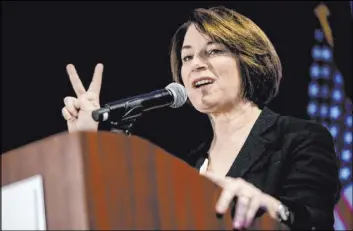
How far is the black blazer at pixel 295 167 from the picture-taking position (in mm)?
1384

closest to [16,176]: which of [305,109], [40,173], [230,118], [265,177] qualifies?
[40,173]

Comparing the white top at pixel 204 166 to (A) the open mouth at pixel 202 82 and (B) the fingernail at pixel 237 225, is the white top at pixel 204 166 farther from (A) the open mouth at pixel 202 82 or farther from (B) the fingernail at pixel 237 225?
(B) the fingernail at pixel 237 225

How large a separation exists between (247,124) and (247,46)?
0.76 feet

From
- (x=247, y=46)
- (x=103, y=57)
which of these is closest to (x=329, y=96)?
(x=103, y=57)

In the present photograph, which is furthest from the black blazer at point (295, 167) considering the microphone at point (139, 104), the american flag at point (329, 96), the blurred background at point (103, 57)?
the american flag at point (329, 96)

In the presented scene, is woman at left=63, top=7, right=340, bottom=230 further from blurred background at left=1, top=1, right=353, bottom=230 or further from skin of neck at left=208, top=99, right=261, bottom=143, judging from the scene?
blurred background at left=1, top=1, right=353, bottom=230

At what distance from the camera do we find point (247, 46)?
1863mm

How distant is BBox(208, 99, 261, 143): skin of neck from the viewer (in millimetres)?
1844

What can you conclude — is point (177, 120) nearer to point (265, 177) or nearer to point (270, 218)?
point (265, 177)

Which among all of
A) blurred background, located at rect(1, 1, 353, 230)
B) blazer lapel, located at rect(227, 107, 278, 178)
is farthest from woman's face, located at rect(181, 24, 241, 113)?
blurred background, located at rect(1, 1, 353, 230)

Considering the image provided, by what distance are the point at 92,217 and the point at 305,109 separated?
3380 mm

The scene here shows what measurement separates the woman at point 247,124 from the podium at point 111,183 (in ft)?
0.49

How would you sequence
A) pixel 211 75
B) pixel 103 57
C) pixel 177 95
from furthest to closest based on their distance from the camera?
pixel 103 57 < pixel 211 75 < pixel 177 95

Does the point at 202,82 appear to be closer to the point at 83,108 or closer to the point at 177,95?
the point at 177,95
